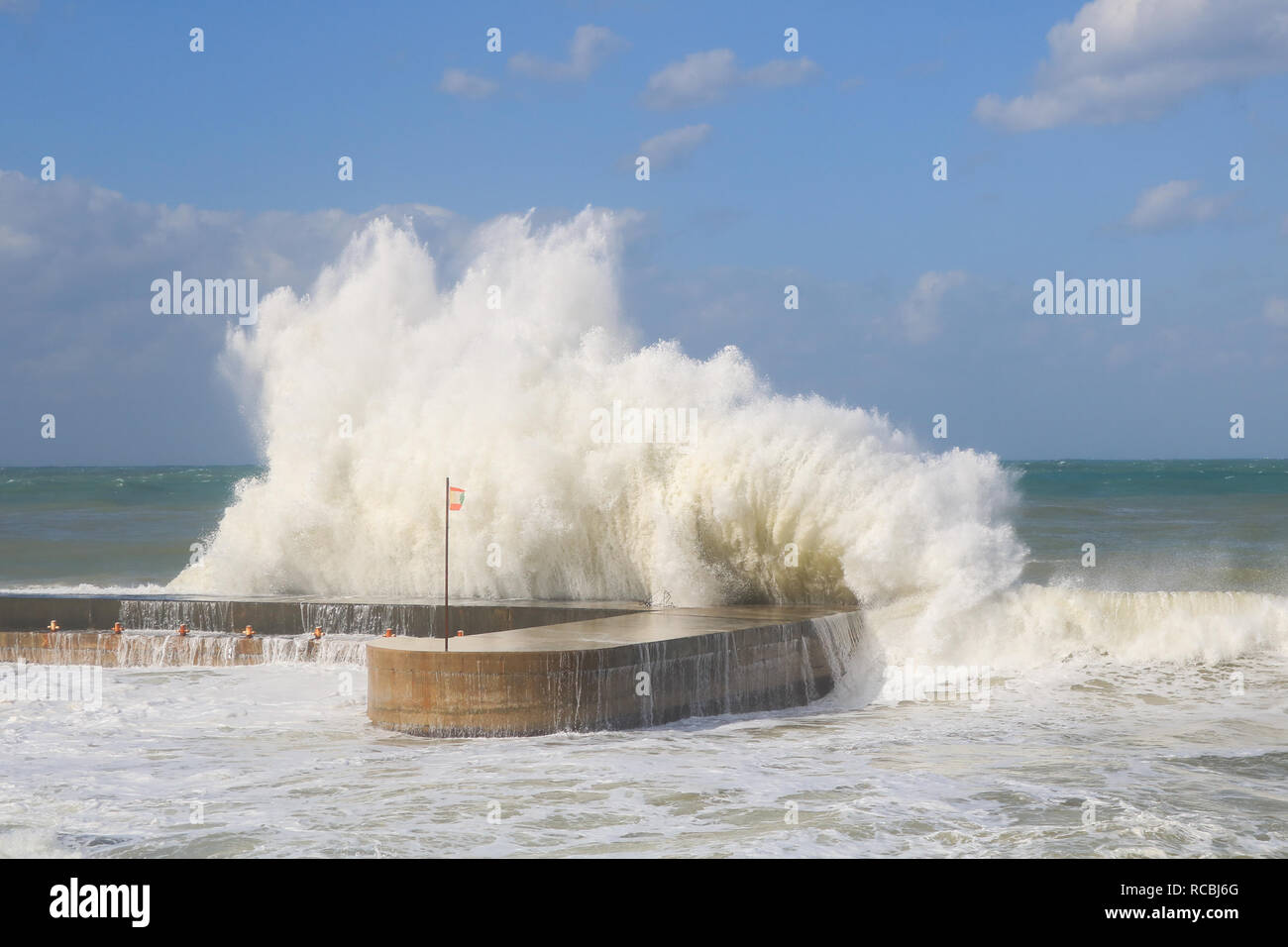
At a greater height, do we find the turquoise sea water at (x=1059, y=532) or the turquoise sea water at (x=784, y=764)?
the turquoise sea water at (x=1059, y=532)

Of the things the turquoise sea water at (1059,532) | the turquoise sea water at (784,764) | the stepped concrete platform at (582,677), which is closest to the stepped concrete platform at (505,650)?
the stepped concrete platform at (582,677)

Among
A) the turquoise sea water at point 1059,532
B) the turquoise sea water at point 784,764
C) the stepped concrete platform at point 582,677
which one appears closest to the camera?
the turquoise sea water at point 784,764

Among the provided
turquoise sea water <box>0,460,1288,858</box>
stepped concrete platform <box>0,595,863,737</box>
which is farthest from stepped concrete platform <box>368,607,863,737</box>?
turquoise sea water <box>0,460,1288,858</box>

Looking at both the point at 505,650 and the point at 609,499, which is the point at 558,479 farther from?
the point at 505,650

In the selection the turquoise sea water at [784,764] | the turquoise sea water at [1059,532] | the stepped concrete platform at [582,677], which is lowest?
the turquoise sea water at [784,764]

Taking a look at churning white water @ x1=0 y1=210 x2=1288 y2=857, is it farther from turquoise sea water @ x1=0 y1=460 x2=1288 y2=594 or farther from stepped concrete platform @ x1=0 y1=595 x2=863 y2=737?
turquoise sea water @ x1=0 y1=460 x2=1288 y2=594

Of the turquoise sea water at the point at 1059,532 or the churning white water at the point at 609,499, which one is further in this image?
the turquoise sea water at the point at 1059,532

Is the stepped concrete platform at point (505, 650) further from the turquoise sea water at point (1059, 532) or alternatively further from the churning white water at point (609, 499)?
the turquoise sea water at point (1059, 532)

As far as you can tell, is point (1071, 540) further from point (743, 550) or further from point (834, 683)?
point (834, 683)

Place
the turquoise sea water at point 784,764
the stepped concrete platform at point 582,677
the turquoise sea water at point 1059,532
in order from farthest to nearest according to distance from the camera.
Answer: the turquoise sea water at point 1059,532 < the stepped concrete platform at point 582,677 < the turquoise sea water at point 784,764

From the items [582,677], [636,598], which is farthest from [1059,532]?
[582,677]

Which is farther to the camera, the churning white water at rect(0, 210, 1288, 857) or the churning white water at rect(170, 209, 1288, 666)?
the churning white water at rect(170, 209, 1288, 666)
